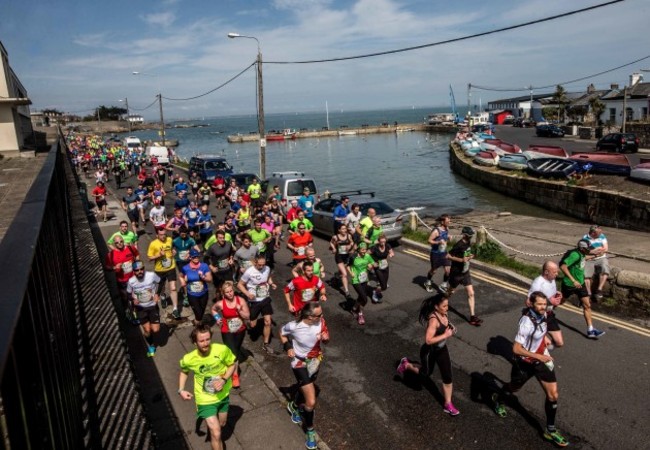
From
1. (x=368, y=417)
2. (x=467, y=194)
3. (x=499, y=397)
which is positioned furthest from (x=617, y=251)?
(x=467, y=194)

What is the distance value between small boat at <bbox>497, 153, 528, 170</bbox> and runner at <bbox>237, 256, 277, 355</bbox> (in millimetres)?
29968

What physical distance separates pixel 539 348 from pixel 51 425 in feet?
19.2

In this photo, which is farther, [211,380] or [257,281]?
[257,281]

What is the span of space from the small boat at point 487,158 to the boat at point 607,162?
1123cm

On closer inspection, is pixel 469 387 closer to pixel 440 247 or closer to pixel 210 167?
pixel 440 247

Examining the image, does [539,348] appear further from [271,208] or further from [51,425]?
[271,208]

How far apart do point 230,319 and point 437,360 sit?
321cm

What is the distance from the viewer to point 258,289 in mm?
8875

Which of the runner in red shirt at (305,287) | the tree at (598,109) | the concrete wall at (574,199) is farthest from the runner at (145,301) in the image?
the tree at (598,109)

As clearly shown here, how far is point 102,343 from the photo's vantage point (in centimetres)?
632

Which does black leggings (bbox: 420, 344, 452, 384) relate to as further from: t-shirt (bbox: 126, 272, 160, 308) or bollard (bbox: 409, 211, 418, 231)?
bollard (bbox: 409, 211, 418, 231)

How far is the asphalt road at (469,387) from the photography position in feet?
20.7

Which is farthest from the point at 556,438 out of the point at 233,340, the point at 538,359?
the point at 233,340

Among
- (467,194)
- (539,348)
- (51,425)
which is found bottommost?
(467,194)
